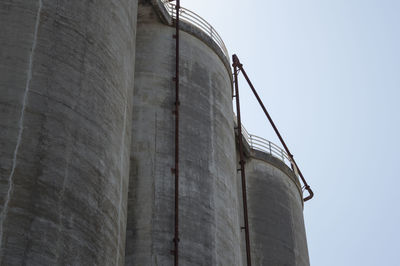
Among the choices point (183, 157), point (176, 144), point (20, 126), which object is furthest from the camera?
point (183, 157)

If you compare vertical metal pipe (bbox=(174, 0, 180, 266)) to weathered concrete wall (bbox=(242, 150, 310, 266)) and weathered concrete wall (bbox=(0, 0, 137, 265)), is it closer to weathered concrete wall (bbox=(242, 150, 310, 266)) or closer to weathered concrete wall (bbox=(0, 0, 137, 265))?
weathered concrete wall (bbox=(0, 0, 137, 265))

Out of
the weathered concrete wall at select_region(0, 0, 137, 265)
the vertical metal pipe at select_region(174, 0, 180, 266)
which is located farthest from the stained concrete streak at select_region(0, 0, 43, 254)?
the vertical metal pipe at select_region(174, 0, 180, 266)

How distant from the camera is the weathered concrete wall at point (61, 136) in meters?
10.9

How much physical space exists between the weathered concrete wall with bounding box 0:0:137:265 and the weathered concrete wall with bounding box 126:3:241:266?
2.84 metres

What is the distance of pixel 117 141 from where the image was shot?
13.7 metres

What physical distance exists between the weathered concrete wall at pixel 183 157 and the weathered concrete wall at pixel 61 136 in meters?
2.84

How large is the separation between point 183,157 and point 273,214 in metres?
8.53

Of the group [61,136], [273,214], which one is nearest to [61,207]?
[61,136]

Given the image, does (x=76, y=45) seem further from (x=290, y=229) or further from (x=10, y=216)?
(x=290, y=229)

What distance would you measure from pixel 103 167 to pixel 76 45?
2505 millimetres

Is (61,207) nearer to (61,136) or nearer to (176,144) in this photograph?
(61,136)

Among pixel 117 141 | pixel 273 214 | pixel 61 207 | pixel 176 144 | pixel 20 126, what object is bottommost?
pixel 61 207

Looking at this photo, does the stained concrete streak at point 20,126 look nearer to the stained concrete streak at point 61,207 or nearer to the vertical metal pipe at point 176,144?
the stained concrete streak at point 61,207

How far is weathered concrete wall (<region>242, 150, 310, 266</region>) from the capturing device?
24.9m
